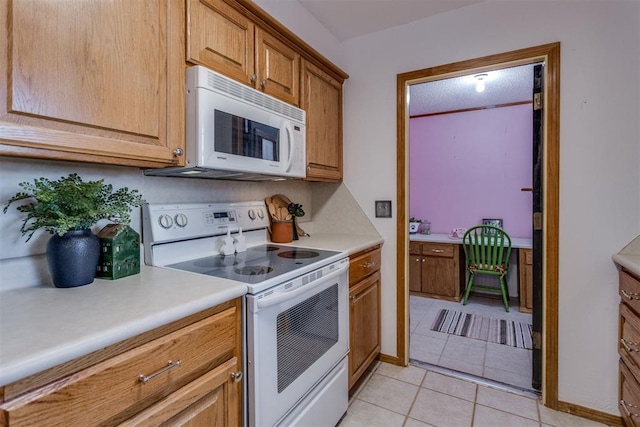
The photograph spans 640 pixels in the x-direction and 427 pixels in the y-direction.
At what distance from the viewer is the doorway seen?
8.80 ft

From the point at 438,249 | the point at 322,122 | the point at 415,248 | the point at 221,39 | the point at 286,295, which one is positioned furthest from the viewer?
the point at 415,248

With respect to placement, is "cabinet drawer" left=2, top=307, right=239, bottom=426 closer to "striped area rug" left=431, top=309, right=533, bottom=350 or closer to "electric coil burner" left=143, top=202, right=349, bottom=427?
"electric coil burner" left=143, top=202, right=349, bottom=427

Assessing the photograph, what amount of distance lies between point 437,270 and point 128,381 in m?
3.30

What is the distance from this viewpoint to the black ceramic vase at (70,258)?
0.97m

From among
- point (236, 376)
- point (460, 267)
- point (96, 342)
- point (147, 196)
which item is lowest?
point (460, 267)

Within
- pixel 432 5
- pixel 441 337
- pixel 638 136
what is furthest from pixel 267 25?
pixel 441 337

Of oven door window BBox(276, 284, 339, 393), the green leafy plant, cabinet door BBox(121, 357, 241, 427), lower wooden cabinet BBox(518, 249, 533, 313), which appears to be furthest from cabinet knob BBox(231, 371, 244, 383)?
lower wooden cabinet BBox(518, 249, 533, 313)

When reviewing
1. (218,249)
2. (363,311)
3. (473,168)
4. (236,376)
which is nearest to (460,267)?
(473,168)

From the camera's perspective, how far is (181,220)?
1470 millimetres

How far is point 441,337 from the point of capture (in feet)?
8.61

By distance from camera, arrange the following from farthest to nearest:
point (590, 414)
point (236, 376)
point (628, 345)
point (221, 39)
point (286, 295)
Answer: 1. point (590, 414)
2. point (628, 345)
3. point (221, 39)
4. point (286, 295)
5. point (236, 376)

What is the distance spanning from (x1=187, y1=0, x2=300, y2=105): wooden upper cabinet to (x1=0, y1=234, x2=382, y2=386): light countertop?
86 centimetres

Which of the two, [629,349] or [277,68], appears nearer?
[629,349]

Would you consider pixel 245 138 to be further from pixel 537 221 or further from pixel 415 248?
pixel 415 248
